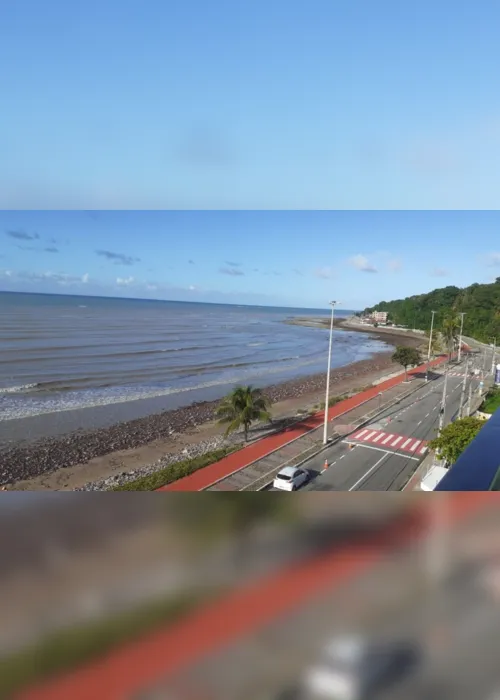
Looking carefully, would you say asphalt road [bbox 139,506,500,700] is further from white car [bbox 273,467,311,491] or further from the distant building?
the distant building

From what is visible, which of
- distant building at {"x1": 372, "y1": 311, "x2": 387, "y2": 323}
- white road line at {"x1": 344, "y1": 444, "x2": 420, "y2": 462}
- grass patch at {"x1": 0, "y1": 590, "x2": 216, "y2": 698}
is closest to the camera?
grass patch at {"x1": 0, "y1": 590, "x2": 216, "y2": 698}

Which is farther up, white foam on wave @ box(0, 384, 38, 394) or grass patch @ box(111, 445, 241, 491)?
white foam on wave @ box(0, 384, 38, 394)

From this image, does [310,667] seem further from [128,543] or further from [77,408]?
[77,408]

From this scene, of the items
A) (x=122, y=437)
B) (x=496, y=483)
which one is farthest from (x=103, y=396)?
(x=496, y=483)

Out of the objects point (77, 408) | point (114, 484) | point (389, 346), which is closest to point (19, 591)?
point (114, 484)

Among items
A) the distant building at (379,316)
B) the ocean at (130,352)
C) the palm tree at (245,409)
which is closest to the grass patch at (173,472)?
the palm tree at (245,409)

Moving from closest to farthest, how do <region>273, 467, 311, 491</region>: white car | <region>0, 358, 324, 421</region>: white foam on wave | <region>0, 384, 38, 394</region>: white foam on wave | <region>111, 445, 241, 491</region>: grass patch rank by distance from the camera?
<region>111, 445, 241, 491</region>: grass patch < <region>273, 467, 311, 491</region>: white car < <region>0, 384, 38, 394</region>: white foam on wave < <region>0, 358, 324, 421</region>: white foam on wave

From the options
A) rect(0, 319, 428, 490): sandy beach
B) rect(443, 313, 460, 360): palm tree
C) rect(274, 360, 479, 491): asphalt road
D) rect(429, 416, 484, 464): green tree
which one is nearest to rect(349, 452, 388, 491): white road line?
rect(274, 360, 479, 491): asphalt road

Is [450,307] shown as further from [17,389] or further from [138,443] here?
[17,389]
